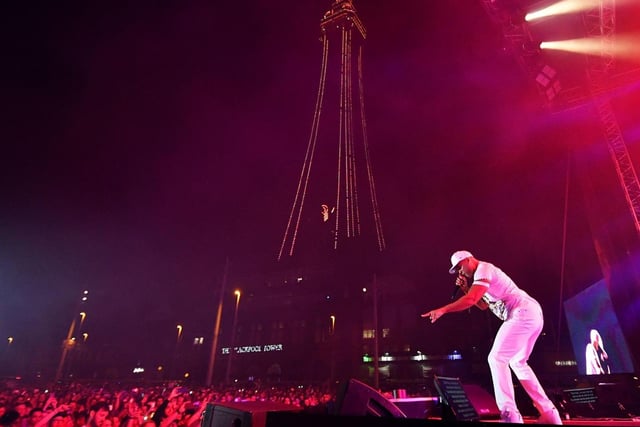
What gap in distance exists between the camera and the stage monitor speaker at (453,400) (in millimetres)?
3666

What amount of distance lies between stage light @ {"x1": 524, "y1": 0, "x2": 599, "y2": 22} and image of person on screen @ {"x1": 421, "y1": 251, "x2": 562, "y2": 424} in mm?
15293

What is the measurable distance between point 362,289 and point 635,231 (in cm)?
4327

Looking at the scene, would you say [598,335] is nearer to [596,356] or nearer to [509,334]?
[596,356]

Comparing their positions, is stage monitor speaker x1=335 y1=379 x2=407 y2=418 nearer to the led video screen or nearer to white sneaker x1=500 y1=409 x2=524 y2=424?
white sneaker x1=500 y1=409 x2=524 y2=424

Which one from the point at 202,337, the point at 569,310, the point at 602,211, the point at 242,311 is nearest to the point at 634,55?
the point at 602,211

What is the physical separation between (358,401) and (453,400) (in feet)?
3.60

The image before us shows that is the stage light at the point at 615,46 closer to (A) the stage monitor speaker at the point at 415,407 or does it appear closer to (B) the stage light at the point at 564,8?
(B) the stage light at the point at 564,8

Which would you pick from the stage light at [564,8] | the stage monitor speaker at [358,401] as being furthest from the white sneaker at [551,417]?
the stage light at [564,8]

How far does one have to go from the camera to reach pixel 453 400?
146 inches

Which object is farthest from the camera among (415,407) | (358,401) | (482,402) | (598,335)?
(598,335)

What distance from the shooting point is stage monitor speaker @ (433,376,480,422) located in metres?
3.67

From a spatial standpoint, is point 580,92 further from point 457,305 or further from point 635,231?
point 457,305

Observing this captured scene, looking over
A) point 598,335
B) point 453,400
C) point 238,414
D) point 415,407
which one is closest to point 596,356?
point 598,335

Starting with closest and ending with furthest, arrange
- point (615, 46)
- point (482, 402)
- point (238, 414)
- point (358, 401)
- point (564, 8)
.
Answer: point (358, 401) → point (238, 414) → point (482, 402) → point (615, 46) → point (564, 8)
